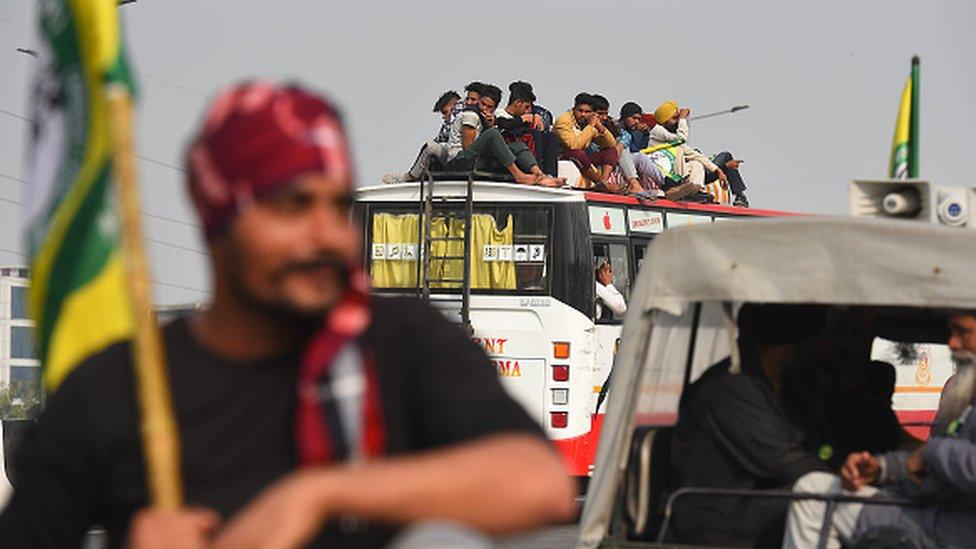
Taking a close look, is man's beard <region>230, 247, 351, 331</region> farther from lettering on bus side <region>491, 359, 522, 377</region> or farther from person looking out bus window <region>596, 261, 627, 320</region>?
person looking out bus window <region>596, 261, 627, 320</region>

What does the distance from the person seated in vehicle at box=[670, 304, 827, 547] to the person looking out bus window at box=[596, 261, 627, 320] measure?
12.7 metres

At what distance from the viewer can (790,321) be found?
322 inches

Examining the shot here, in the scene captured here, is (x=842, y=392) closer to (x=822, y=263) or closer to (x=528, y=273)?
(x=822, y=263)

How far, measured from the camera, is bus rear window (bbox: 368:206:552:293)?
811 inches

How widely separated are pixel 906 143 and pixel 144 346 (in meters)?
8.87

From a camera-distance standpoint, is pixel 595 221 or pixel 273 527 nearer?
pixel 273 527

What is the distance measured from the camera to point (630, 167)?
22.8 meters

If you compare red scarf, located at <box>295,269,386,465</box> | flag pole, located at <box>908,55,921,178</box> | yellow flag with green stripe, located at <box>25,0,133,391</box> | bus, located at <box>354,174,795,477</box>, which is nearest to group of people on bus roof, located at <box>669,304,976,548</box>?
flag pole, located at <box>908,55,921,178</box>

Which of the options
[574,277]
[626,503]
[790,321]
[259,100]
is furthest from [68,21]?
[574,277]

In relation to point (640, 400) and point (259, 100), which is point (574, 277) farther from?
point (259, 100)

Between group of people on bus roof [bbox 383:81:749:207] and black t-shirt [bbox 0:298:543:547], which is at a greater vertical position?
group of people on bus roof [bbox 383:81:749:207]

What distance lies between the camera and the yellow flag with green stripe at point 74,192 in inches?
102

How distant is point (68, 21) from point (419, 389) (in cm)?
68

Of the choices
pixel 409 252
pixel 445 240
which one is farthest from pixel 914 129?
pixel 409 252
